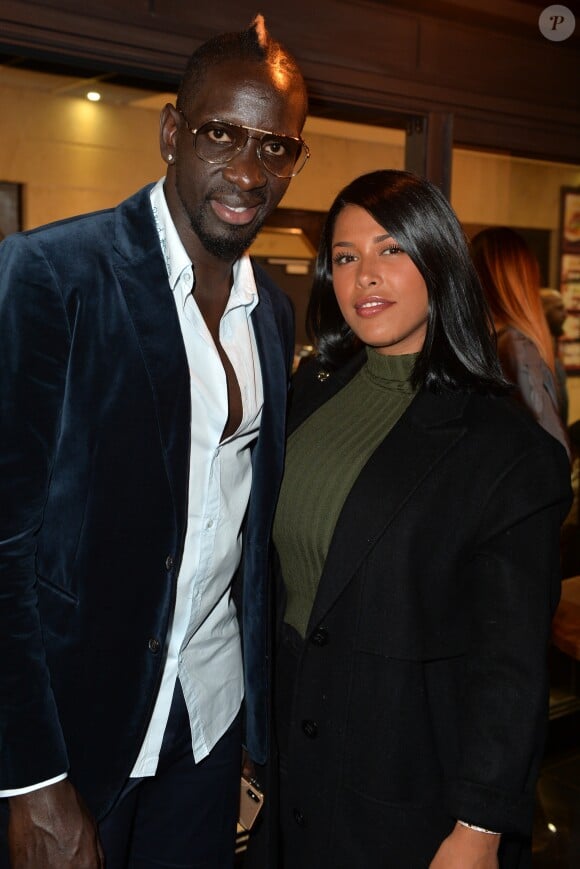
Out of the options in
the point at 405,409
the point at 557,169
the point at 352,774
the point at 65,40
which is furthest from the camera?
the point at 557,169

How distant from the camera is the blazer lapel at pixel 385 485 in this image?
5.77 feet

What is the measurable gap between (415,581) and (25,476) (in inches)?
28.7

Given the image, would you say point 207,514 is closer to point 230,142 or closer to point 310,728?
point 310,728

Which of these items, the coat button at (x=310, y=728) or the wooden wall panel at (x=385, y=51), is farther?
the wooden wall panel at (x=385, y=51)

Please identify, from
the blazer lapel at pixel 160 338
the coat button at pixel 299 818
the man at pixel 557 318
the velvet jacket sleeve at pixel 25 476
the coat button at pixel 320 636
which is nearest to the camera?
the velvet jacket sleeve at pixel 25 476

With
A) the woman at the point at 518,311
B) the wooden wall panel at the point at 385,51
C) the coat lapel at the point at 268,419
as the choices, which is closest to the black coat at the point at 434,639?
the coat lapel at the point at 268,419

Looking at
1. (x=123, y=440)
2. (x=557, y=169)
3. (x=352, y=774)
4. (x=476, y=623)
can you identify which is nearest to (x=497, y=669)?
(x=476, y=623)

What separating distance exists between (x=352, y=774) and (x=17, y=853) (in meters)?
0.63

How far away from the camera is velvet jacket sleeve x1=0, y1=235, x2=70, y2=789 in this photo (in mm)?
1421

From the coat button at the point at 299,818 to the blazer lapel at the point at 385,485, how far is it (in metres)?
0.41

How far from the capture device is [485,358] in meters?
1.87

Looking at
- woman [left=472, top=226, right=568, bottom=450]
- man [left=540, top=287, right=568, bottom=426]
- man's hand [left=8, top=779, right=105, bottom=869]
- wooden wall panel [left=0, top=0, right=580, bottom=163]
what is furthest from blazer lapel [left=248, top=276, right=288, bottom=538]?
A: man [left=540, top=287, right=568, bottom=426]

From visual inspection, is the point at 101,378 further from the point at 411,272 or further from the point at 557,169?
the point at 557,169

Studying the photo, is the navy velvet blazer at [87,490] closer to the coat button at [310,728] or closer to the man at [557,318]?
the coat button at [310,728]
